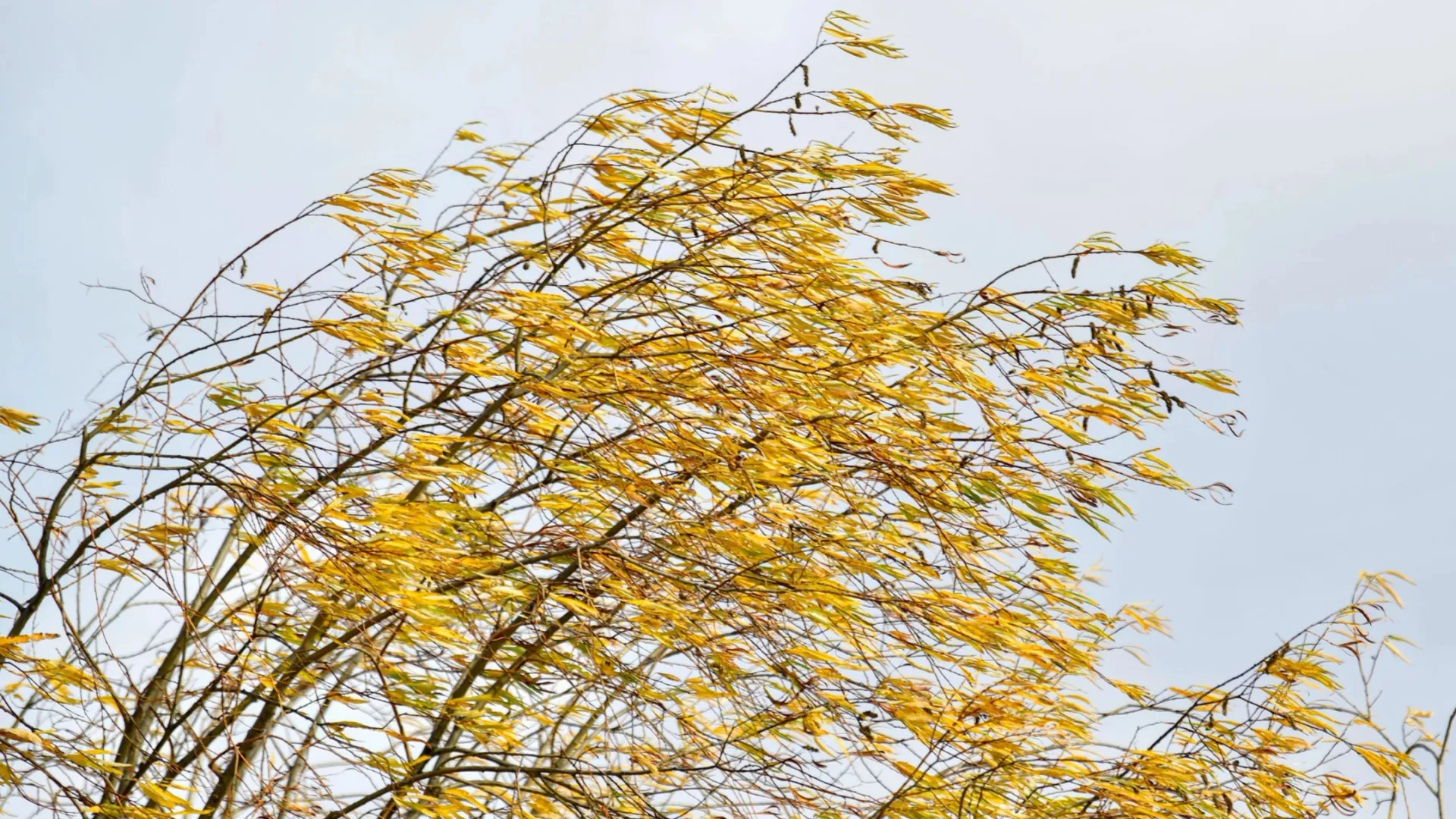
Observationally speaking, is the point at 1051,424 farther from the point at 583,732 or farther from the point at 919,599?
the point at 583,732

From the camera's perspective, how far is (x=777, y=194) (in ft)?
12.7

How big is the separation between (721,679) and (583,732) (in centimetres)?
134

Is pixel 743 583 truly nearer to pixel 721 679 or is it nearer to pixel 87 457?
pixel 721 679

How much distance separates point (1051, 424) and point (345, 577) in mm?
1903

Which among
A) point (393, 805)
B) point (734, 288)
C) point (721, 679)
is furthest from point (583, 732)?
point (734, 288)

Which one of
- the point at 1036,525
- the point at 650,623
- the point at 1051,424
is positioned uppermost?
the point at 1051,424

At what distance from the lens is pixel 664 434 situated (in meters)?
3.53

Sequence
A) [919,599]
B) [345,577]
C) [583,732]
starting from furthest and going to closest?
1. [583,732]
2. [919,599]
3. [345,577]

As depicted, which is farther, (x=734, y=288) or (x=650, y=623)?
(x=734, y=288)

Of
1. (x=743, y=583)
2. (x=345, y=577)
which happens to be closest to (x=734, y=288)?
(x=743, y=583)

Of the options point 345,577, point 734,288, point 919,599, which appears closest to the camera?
point 345,577

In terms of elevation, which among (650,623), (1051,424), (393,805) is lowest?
(393,805)

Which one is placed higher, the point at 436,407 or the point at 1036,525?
the point at 436,407

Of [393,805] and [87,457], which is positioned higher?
[87,457]
